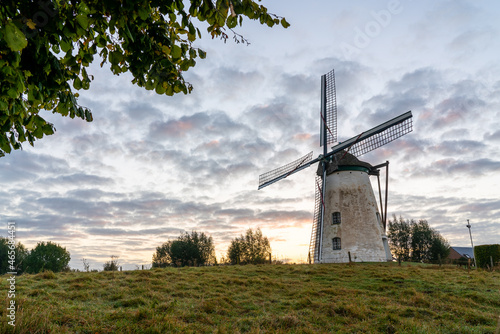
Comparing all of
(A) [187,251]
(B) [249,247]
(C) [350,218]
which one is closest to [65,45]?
(C) [350,218]

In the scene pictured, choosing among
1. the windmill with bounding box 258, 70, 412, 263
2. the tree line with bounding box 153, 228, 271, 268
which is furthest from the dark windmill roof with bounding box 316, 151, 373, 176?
the tree line with bounding box 153, 228, 271, 268

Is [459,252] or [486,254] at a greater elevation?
[486,254]

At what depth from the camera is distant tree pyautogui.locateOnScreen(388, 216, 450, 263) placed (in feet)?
177

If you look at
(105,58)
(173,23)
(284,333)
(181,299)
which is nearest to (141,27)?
(173,23)

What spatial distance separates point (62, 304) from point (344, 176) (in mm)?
26380

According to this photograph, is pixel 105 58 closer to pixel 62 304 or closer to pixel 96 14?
pixel 96 14

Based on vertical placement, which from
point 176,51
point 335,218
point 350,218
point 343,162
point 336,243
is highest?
point 343,162

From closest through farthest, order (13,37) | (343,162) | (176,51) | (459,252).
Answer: (13,37) < (176,51) < (343,162) < (459,252)

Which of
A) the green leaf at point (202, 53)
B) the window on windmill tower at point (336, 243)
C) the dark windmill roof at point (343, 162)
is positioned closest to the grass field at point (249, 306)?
the green leaf at point (202, 53)

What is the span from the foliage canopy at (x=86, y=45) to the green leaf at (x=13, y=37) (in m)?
0.80

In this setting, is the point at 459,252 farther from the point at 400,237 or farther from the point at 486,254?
the point at 486,254

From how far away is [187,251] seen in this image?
4978cm

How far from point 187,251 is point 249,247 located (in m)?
13.6

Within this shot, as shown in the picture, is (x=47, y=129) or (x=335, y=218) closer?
(x=47, y=129)
